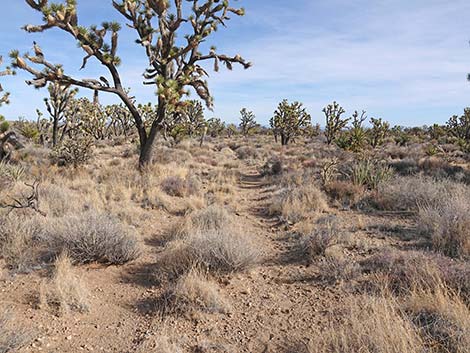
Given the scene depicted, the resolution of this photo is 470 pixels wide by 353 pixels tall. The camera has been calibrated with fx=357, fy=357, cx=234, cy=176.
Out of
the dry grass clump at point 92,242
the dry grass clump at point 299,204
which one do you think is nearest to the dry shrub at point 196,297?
the dry grass clump at point 92,242

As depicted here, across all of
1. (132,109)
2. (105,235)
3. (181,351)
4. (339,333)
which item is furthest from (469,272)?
(132,109)

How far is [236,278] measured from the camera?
186 inches

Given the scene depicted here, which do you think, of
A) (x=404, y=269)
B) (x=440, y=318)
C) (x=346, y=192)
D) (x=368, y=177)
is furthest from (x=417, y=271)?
(x=368, y=177)

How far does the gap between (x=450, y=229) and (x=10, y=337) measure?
5776 millimetres

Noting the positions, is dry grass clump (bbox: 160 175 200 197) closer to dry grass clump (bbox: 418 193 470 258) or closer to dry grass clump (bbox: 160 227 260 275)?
dry grass clump (bbox: 160 227 260 275)

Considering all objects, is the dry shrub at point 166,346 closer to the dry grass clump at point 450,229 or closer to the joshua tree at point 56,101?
the dry grass clump at point 450,229

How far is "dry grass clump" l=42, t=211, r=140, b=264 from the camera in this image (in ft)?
16.2

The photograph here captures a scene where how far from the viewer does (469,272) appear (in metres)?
4.01

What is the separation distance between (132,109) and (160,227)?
5.81 meters

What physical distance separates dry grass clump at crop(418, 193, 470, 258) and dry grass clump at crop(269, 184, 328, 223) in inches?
87.1

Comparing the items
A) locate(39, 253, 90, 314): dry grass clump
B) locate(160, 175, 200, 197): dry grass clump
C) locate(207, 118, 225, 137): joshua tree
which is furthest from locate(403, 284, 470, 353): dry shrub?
locate(207, 118, 225, 137): joshua tree

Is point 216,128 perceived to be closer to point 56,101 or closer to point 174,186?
point 56,101

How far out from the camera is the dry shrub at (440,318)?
2939 mm

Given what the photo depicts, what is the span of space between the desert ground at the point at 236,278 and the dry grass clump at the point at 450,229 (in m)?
0.02
